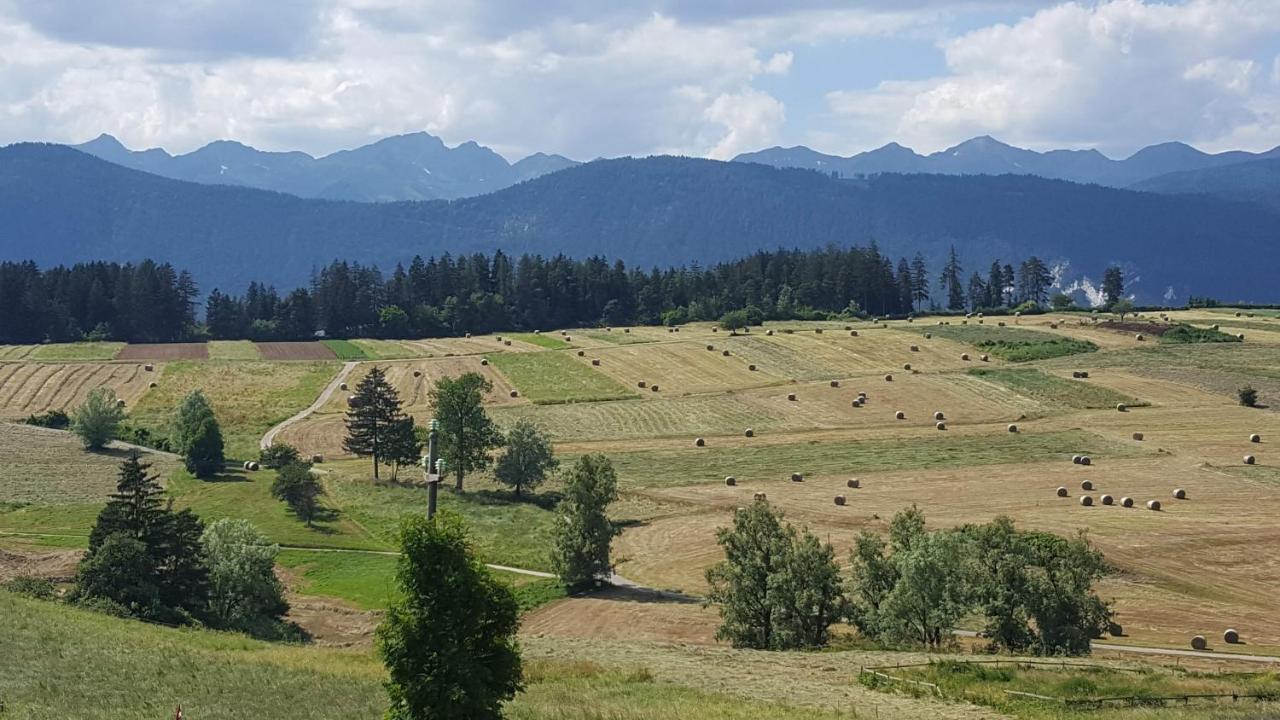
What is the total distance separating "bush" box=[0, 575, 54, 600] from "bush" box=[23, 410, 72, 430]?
5677 cm

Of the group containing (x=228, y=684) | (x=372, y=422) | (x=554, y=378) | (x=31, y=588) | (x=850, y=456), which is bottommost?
(x=31, y=588)

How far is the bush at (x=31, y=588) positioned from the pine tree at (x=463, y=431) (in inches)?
1356

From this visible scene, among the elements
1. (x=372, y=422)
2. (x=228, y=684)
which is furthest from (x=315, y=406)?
(x=228, y=684)

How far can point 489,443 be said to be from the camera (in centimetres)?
8681

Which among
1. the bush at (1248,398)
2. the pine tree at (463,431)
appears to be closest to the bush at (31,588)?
the pine tree at (463,431)

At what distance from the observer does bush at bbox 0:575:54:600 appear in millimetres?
51406

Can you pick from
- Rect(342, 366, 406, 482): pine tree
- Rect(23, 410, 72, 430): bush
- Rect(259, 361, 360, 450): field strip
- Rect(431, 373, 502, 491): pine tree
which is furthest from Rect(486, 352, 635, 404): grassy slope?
Rect(23, 410, 72, 430): bush

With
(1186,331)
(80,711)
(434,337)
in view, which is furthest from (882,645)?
(434,337)

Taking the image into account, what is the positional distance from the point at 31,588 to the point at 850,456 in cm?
6045

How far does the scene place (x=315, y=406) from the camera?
384 feet

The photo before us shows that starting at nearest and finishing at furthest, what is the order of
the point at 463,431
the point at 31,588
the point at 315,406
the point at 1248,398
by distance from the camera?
the point at 31,588 → the point at 463,431 → the point at 1248,398 → the point at 315,406

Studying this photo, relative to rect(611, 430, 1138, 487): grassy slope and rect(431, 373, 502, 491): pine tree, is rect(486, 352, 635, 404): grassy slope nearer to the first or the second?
rect(611, 430, 1138, 487): grassy slope

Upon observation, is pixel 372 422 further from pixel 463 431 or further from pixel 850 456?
pixel 850 456

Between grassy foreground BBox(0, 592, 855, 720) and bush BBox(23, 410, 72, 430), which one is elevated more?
bush BBox(23, 410, 72, 430)
